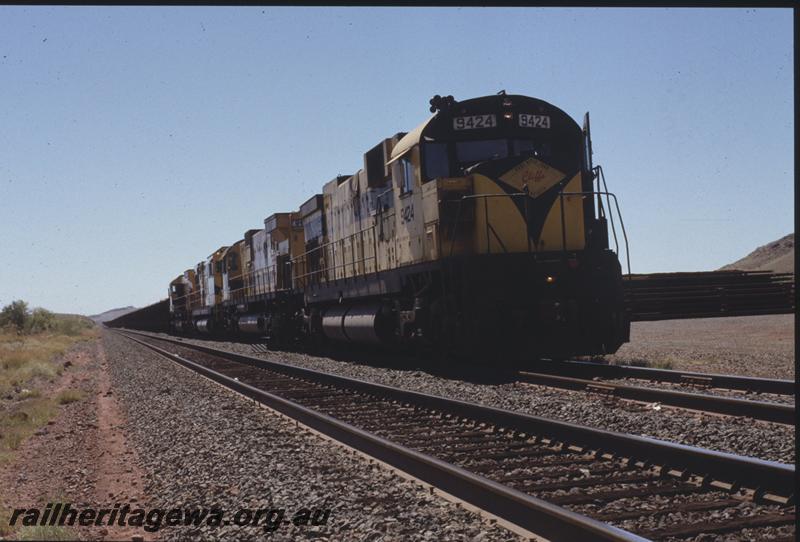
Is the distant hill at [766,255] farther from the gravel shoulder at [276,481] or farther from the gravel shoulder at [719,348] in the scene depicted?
the gravel shoulder at [276,481]

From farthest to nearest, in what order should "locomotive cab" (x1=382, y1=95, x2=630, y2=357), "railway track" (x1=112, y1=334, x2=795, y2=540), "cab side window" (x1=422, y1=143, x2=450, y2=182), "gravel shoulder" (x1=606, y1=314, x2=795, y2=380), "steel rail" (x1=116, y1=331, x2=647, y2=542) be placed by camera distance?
"cab side window" (x1=422, y1=143, x2=450, y2=182) < "gravel shoulder" (x1=606, y1=314, x2=795, y2=380) < "locomotive cab" (x1=382, y1=95, x2=630, y2=357) < "railway track" (x1=112, y1=334, x2=795, y2=540) < "steel rail" (x1=116, y1=331, x2=647, y2=542)

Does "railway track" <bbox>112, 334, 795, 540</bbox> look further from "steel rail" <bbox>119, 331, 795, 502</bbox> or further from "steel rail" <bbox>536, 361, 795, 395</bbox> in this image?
"steel rail" <bbox>536, 361, 795, 395</bbox>

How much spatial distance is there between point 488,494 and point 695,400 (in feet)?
13.9

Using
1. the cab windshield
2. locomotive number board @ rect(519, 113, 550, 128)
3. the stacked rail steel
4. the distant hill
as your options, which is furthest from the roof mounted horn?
the distant hill

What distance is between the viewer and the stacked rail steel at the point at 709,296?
29.1 meters

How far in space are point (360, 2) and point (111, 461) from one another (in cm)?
613

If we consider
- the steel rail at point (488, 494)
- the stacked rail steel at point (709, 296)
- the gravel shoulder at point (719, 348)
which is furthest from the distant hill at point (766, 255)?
the steel rail at point (488, 494)

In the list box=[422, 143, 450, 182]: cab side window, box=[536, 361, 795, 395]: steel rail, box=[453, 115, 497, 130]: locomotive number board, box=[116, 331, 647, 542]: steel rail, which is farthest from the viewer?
box=[422, 143, 450, 182]: cab side window

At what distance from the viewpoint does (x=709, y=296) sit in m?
29.8

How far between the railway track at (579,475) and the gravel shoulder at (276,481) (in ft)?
0.61

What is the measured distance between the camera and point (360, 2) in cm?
242

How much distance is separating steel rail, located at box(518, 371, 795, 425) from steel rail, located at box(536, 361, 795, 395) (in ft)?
3.68

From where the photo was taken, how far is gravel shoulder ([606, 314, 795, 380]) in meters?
12.3

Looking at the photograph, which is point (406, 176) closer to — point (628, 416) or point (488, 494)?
point (628, 416)
